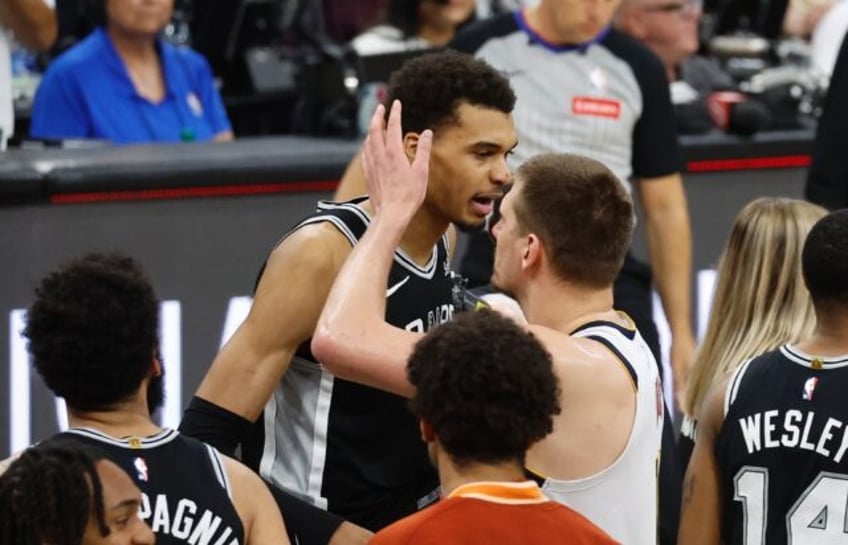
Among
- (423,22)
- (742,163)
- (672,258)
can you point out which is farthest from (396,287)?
(423,22)

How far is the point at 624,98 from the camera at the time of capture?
611 cm

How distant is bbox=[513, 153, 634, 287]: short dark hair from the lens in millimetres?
3662

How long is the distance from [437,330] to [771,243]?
1728mm

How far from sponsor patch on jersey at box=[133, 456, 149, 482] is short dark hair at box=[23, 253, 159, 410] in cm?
12

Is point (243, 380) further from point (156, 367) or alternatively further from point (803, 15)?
point (803, 15)

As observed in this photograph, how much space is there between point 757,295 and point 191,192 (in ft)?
7.62

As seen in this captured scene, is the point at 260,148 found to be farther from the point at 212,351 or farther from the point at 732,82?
the point at 732,82

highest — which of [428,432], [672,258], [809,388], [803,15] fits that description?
[428,432]

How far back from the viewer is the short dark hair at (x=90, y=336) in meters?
3.30

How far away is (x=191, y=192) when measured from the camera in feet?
20.4

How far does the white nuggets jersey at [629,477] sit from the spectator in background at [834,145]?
93.6 inches

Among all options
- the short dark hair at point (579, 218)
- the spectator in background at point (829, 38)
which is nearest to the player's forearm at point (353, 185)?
the short dark hair at point (579, 218)

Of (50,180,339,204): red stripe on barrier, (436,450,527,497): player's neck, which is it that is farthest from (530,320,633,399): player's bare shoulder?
(50,180,339,204): red stripe on barrier

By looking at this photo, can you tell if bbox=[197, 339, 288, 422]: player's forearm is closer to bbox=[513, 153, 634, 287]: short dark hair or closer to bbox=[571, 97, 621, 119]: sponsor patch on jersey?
bbox=[513, 153, 634, 287]: short dark hair
